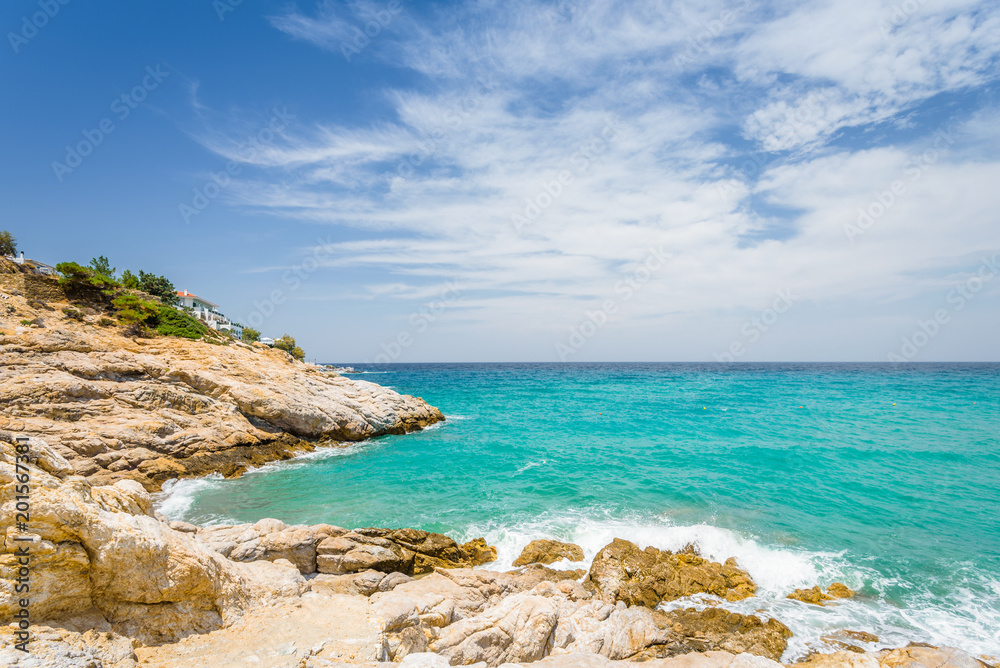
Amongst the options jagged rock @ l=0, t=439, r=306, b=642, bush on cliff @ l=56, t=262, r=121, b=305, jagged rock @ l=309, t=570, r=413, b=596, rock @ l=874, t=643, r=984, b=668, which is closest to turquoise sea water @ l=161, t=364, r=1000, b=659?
rock @ l=874, t=643, r=984, b=668

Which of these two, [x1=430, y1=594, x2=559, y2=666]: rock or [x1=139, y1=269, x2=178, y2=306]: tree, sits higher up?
[x1=139, y1=269, x2=178, y2=306]: tree

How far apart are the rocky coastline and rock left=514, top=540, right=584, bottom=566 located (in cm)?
5

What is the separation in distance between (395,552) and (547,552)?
4848 mm

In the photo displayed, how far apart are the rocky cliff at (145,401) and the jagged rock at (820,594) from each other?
2359cm

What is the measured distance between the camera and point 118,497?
727 cm

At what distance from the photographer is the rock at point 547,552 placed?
1312 cm

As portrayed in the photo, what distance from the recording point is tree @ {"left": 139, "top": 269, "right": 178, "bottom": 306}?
135 ft

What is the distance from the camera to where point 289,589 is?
8102mm

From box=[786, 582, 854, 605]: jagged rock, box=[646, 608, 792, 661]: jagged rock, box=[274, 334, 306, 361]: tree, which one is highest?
box=[274, 334, 306, 361]: tree

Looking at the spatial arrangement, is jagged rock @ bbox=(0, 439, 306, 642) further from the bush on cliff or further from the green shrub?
the bush on cliff

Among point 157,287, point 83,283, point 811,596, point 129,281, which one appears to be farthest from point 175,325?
point 811,596

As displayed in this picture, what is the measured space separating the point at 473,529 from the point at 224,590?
9311 millimetres

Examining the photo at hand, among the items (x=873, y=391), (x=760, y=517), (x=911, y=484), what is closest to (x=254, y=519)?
(x=760, y=517)

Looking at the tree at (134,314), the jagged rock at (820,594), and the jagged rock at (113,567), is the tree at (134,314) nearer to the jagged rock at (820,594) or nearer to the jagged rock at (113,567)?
the jagged rock at (113,567)
